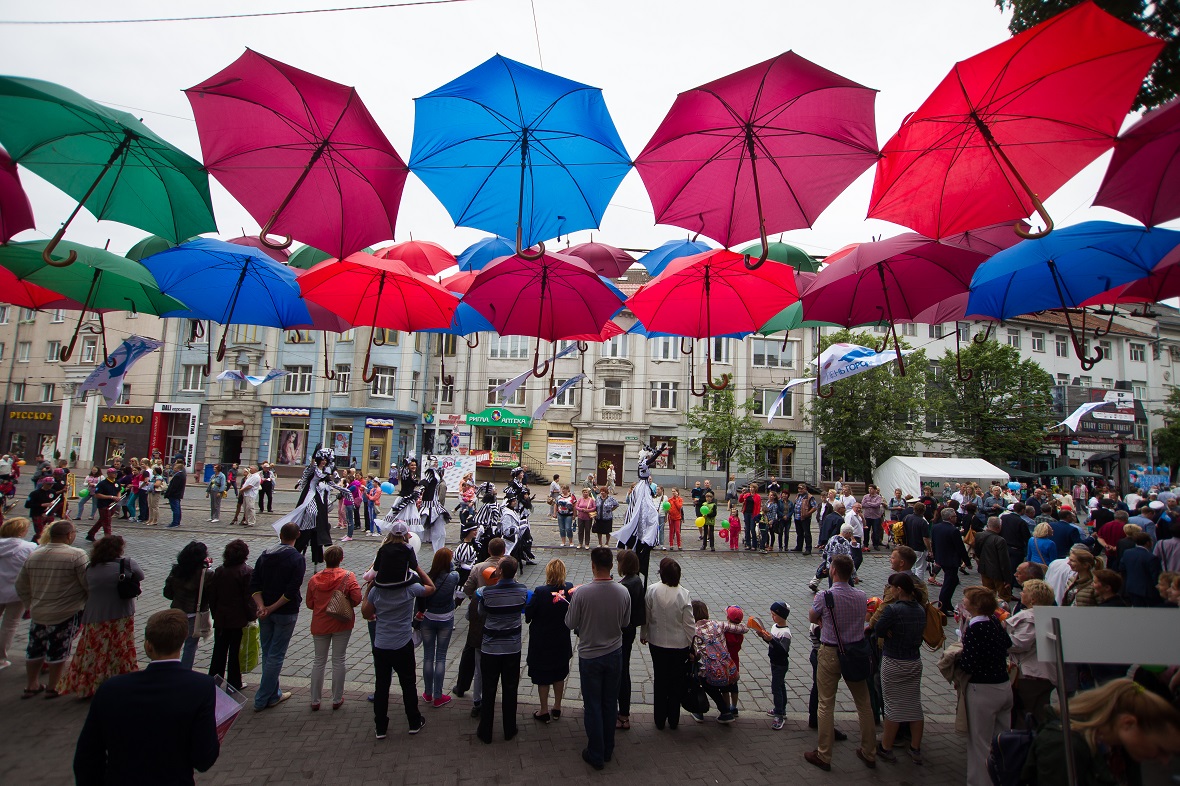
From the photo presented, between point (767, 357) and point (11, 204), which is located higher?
point (767, 357)

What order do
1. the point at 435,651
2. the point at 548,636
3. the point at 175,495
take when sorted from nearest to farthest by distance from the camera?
the point at 548,636
the point at 435,651
the point at 175,495

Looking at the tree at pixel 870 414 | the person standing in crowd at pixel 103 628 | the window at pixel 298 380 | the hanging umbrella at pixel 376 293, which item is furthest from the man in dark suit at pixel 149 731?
the window at pixel 298 380

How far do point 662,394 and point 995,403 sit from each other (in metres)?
21.1

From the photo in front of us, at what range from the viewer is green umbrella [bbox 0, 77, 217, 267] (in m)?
4.97

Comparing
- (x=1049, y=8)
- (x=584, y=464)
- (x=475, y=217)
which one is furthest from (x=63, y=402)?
(x=1049, y=8)

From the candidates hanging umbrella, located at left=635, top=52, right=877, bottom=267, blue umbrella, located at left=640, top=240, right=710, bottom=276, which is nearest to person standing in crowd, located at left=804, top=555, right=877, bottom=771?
hanging umbrella, located at left=635, top=52, right=877, bottom=267

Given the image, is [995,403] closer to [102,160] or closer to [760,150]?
[760,150]

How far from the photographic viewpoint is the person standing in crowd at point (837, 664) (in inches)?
204

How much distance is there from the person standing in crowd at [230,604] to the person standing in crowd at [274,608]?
0.44ft

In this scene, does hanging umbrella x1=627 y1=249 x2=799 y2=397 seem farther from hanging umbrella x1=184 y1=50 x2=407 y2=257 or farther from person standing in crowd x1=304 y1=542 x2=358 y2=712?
person standing in crowd x1=304 y1=542 x2=358 y2=712

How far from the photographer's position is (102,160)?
5.67m

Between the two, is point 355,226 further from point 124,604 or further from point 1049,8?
point 1049,8

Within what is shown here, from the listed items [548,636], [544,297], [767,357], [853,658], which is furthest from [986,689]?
[767,357]

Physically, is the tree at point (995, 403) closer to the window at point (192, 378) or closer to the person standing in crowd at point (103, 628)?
the person standing in crowd at point (103, 628)
